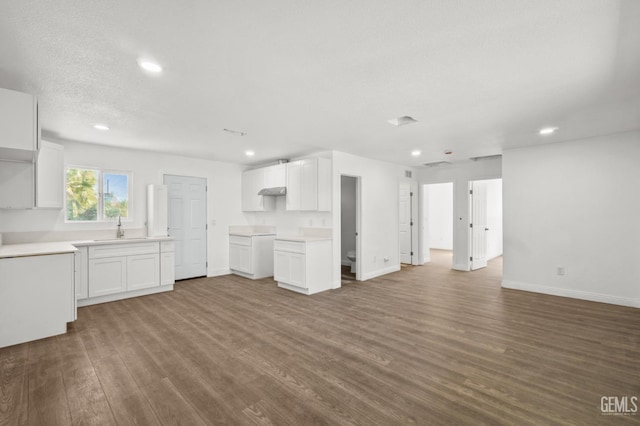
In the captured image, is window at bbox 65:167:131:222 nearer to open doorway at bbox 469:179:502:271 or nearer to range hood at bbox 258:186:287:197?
range hood at bbox 258:186:287:197

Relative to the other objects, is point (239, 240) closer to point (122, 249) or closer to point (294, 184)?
point (294, 184)

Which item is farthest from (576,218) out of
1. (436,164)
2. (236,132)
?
(236,132)

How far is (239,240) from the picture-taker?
20.6 feet

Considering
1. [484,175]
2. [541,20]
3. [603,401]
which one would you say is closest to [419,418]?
[603,401]

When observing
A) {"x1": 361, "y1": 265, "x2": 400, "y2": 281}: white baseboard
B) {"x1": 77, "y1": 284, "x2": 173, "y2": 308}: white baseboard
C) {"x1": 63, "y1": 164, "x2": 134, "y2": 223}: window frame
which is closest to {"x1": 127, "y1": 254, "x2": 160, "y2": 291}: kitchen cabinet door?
{"x1": 77, "y1": 284, "x2": 173, "y2": 308}: white baseboard

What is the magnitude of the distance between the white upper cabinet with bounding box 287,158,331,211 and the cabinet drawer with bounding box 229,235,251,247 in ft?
4.44

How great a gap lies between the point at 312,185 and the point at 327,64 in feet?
9.94

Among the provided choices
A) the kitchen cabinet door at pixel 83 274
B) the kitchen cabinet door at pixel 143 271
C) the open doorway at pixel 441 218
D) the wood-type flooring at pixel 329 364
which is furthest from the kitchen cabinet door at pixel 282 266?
the open doorway at pixel 441 218

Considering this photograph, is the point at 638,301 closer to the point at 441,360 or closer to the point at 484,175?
the point at 484,175

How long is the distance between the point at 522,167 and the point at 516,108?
240cm

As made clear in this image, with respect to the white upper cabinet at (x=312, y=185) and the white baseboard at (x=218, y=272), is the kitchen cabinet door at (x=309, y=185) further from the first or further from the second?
the white baseboard at (x=218, y=272)

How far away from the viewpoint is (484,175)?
651 cm

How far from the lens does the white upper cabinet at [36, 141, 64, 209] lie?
379 centimetres

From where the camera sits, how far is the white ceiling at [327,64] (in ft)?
5.57
